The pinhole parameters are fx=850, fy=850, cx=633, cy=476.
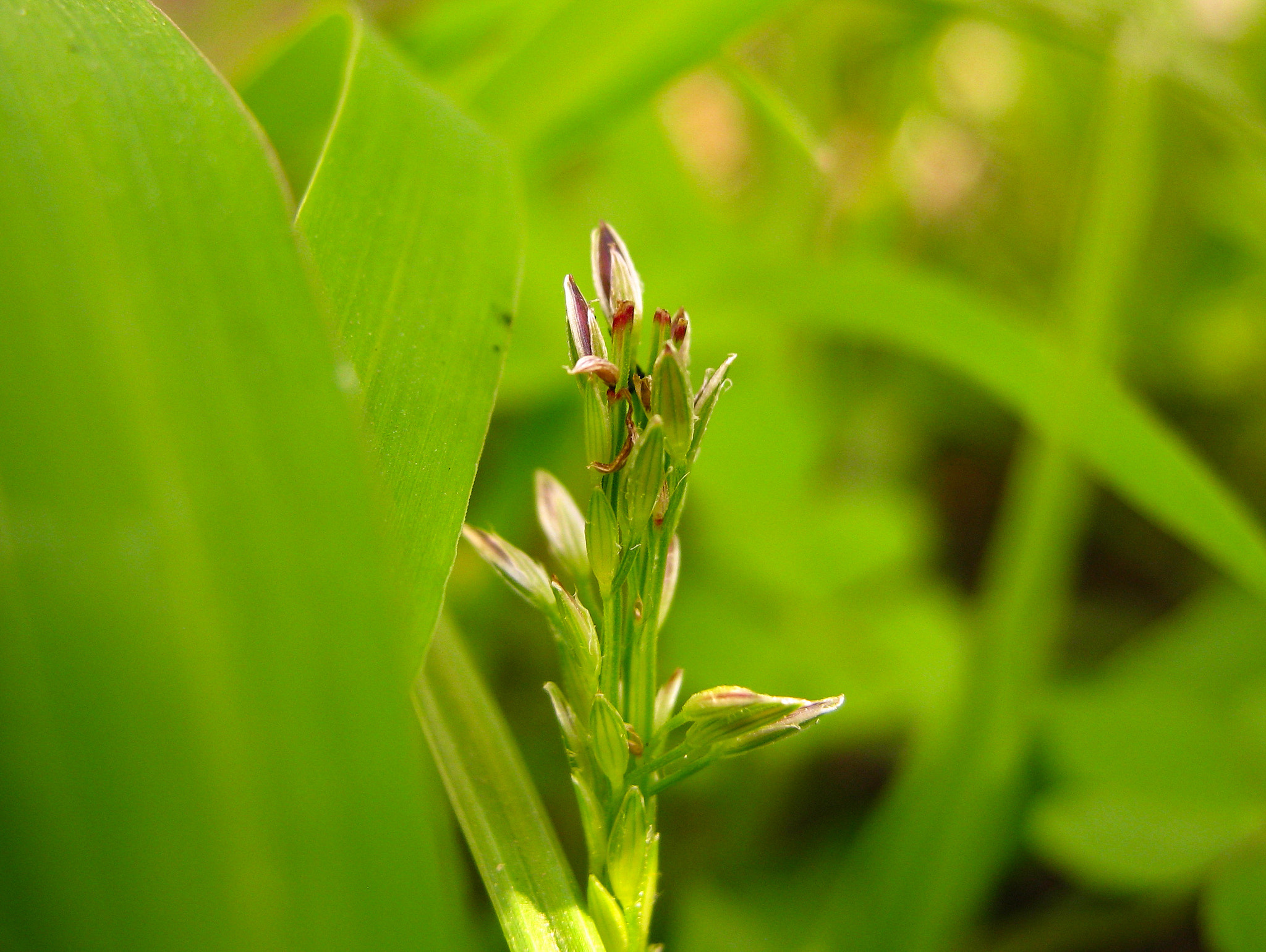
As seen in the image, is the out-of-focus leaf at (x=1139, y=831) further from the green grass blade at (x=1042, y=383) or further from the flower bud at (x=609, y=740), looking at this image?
the flower bud at (x=609, y=740)

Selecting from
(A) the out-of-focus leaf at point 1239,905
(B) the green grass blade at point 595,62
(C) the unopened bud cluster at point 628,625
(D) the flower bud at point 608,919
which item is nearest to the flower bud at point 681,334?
(C) the unopened bud cluster at point 628,625

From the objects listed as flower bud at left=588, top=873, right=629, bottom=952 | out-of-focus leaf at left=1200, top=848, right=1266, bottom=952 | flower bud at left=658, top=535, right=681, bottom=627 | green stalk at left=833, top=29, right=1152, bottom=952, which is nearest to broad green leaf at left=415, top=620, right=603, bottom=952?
flower bud at left=588, top=873, right=629, bottom=952

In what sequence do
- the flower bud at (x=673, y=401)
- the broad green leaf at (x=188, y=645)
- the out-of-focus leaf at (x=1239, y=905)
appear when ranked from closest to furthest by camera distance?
the broad green leaf at (x=188, y=645)
the flower bud at (x=673, y=401)
the out-of-focus leaf at (x=1239, y=905)

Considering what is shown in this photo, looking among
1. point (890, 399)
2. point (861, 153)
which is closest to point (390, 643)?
point (890, 399)

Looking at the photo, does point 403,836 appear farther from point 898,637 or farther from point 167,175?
point 898,637

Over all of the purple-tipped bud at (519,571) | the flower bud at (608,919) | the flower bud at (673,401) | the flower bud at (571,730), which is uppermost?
the flower bud at (673,401)

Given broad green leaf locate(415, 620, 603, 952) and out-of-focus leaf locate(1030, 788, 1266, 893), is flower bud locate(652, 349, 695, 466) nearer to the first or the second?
broad green leaf locate(415, 620, 603, 952)
